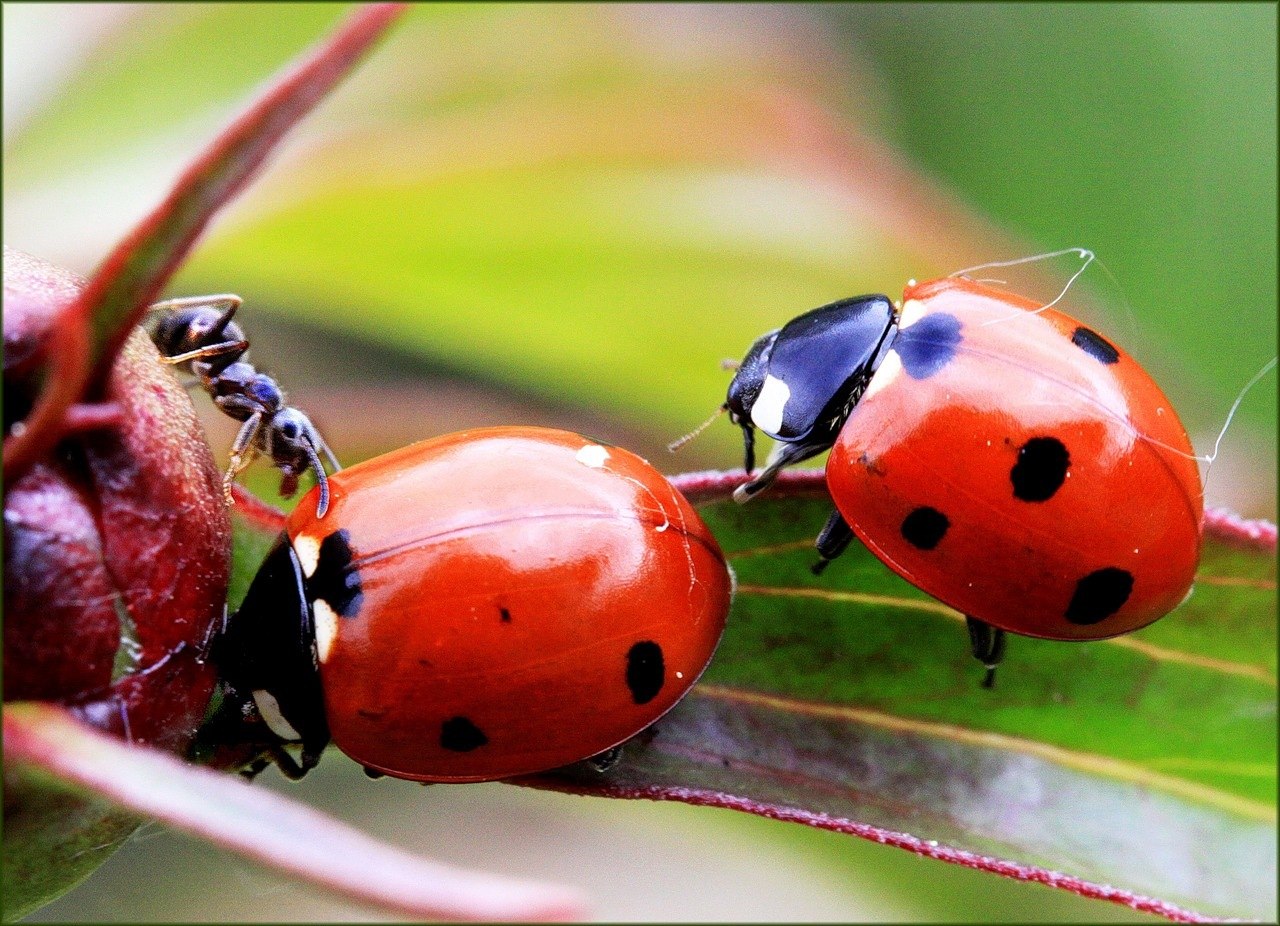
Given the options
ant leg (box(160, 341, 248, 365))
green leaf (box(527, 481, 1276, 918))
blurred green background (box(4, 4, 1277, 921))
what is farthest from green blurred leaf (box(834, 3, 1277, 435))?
ant leg (box(160, 341, 248, 365))

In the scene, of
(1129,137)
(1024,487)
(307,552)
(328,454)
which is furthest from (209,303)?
(1129,137)

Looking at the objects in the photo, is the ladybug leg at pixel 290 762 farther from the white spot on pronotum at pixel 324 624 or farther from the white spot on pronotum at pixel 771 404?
the white spot on pronotum at pixel 771 404

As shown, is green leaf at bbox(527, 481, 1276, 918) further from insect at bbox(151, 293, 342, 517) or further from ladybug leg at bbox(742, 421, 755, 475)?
insect at bbox(151, 293, 342, 517)

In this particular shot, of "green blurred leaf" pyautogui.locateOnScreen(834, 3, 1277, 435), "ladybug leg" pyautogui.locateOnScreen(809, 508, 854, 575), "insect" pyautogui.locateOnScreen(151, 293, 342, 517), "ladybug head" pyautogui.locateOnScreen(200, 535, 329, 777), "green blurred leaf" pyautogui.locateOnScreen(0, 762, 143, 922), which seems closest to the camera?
"green blurred leaf" pyautogui.locateOnScreen(0, 762, 143, 922)

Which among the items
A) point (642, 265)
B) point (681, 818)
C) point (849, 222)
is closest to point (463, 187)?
point (642, 265)

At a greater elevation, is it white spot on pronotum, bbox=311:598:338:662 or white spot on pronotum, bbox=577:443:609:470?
white spot on pronotum, bbox=577:443:609:470

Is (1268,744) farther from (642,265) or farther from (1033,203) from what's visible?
(1033,203)

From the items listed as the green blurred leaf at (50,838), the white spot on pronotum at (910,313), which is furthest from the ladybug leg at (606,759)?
the white spot on pronotum at (910,313)

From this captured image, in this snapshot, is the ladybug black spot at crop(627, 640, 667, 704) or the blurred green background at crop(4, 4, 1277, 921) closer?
the ladybug black spot at crop(627, 640, 667, 704)

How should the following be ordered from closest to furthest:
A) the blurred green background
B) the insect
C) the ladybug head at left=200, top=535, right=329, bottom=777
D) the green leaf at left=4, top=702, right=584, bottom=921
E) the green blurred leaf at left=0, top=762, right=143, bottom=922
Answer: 1. the green leaf at left=4, top=702, right=584, bottom=921
2. the green blurred leaf at left=0, top=762, right=143, bottom=922
3. the ladybug head at left=200, top=535, right=329, bottom=777
4. the insect
5. the blurred green background
